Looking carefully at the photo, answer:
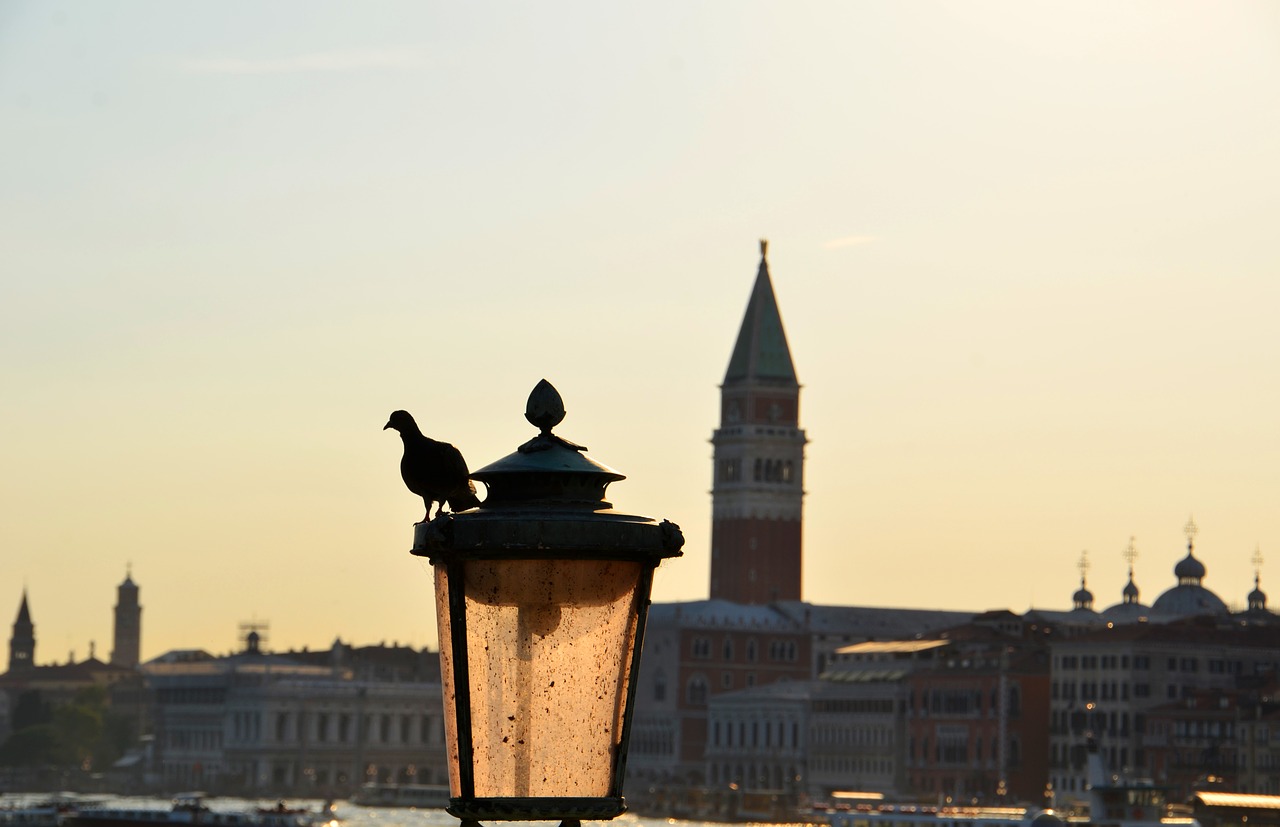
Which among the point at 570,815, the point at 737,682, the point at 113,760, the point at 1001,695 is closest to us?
the point at 570,815

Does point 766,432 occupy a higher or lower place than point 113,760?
higher

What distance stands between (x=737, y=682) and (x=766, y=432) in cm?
1167

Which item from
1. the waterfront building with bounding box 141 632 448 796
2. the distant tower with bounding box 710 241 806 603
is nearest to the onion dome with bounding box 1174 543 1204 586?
the distant tower with bounding box 710 241 806 603

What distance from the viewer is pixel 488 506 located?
20.7 feet

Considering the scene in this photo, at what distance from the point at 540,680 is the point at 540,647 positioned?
6cm

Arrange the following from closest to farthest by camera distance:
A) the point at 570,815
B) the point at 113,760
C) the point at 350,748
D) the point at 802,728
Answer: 1. the point at 570,815
2. the point at 802,728
3. the point at 350,748
4. the point at 113,760

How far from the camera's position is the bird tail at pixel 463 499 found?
6.68 meters

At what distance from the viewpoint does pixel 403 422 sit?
6.61 meters

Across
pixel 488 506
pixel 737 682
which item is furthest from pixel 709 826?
pixel 488 506

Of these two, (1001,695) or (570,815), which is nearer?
(570,815)

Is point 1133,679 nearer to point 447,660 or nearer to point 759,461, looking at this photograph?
point 759,461

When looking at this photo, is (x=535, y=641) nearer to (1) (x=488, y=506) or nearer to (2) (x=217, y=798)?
(1) (x=488, y=506)

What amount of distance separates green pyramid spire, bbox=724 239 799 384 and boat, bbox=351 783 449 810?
78.3 feet

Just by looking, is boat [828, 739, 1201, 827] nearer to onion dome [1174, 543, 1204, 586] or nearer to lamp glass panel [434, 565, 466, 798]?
onion dome [1174, 543, 1204, 586]
